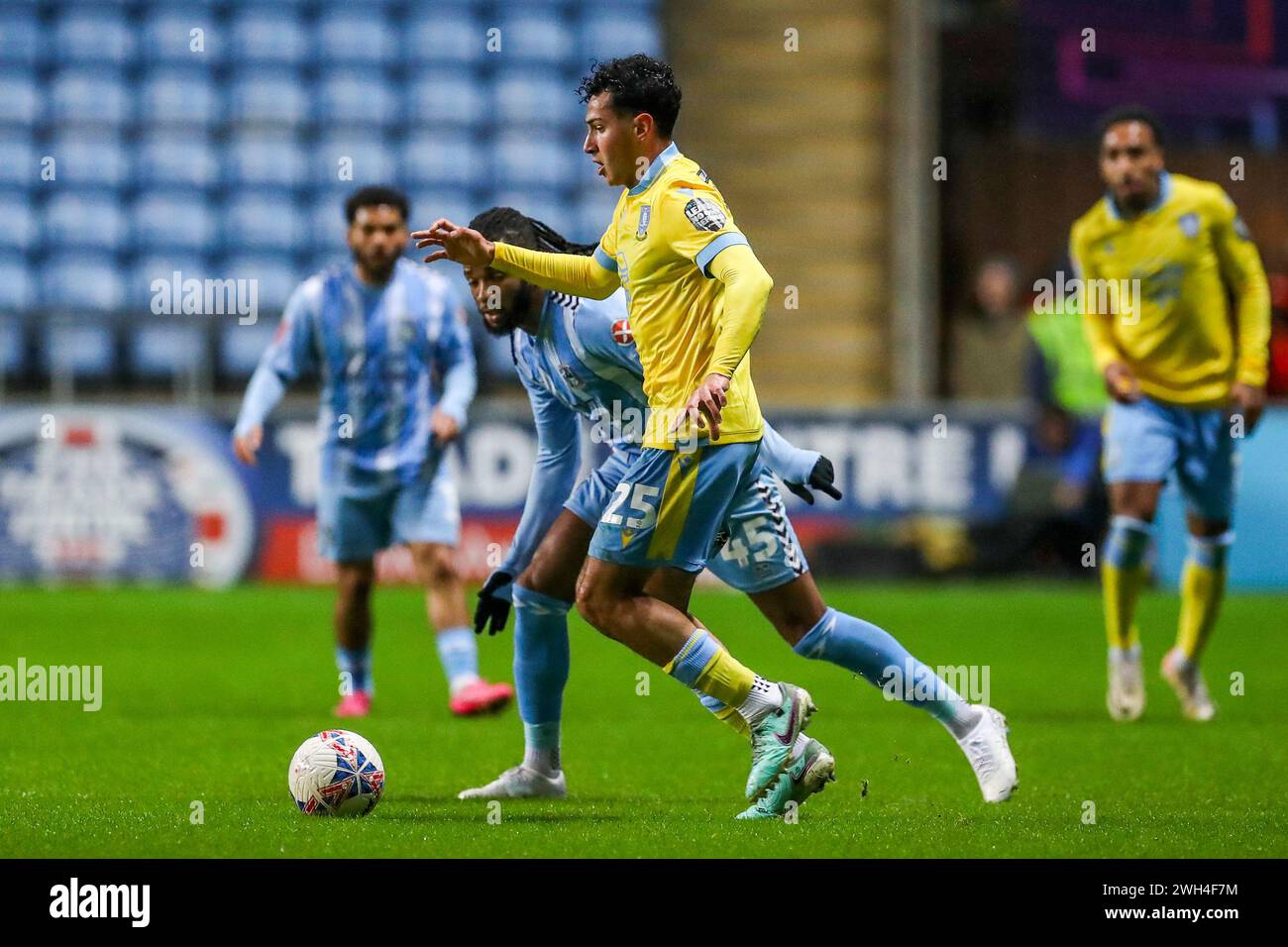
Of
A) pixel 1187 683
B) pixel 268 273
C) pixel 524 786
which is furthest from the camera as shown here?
pixel 268 273

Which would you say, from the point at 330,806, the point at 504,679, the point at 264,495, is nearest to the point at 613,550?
the point at 330,806

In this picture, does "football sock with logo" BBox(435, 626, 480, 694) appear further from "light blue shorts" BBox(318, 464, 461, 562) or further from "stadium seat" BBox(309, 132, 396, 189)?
"stadium seat" BBox(309, 132, 396, 189)

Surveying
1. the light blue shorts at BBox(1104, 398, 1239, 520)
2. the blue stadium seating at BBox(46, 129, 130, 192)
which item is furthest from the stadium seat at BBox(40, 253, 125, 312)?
the light blue shorts at BBox(1104, 398, 1239, 520)

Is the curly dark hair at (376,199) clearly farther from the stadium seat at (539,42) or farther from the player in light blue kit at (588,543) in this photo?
the stadium seat at (539,42)

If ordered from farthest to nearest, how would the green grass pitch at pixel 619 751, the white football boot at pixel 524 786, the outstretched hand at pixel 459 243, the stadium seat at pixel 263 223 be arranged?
the stadium seat at pixel 263 223, the white football boot at pixel 524 786, the outstretched hand at pixel 459 243, the green grass pitch at pixel 619 751

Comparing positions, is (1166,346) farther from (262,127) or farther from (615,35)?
(262,127)

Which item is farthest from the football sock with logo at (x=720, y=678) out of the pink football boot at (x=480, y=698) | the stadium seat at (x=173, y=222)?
the stadium seat at (x=173, y=222)

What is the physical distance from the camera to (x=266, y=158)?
18234 mm

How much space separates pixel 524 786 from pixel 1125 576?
3.33m

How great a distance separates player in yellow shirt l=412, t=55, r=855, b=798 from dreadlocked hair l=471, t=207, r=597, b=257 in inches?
20.5

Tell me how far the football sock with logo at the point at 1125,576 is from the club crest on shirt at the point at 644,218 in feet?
12.3

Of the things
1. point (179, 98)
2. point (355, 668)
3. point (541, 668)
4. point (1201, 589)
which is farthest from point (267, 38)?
point (541, 668)

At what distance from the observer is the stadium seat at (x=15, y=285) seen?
690 inches
